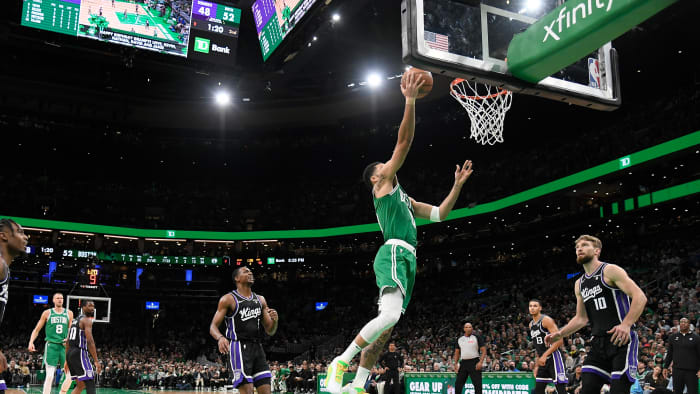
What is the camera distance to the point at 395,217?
5.92 metres

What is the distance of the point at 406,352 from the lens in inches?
1094

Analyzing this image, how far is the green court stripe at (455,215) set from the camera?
23.4 m

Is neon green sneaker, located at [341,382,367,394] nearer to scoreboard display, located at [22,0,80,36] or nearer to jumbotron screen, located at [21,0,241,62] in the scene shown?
jumbotron screen, located at [21,0,241,62]

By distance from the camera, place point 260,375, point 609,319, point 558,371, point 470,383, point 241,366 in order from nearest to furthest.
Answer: point 609,319
point 241,366
point 260,375
point 558,371
point 470,383

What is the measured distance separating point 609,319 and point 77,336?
8229mm

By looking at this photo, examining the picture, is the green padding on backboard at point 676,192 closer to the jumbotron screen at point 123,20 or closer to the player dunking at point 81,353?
the jumbotron screen at point 123,20

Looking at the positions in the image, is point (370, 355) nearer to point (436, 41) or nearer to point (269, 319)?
point (269, 319)

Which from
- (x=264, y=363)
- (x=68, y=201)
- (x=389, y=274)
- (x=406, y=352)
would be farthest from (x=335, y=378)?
(x=68, y=201)

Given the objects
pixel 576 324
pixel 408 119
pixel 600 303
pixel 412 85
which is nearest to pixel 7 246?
pixel 408 119

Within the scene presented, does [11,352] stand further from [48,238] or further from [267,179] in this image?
[267,179]

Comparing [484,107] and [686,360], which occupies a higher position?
[484,107]

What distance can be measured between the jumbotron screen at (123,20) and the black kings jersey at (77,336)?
8583mm

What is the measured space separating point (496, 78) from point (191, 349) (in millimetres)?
34502

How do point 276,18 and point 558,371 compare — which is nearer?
point 558,371
